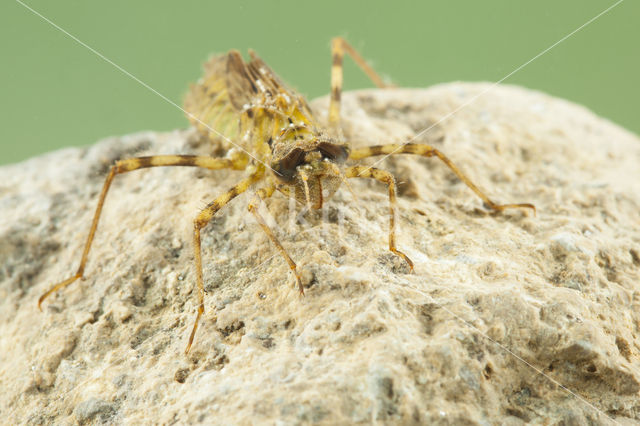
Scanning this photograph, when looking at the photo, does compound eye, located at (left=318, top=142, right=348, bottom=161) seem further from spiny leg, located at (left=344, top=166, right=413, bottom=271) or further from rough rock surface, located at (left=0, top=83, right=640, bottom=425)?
rough rock surface, located at (left=0, top=83, right=640, bottom=425)

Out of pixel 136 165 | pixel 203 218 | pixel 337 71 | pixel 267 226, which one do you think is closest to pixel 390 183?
pixel 267 226

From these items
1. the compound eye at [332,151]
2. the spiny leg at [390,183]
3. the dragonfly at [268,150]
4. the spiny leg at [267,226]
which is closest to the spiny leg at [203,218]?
the dragonfly at [268,150]

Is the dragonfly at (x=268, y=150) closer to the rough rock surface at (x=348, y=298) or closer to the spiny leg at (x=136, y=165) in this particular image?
the spiny leg at (x=136, y=165)

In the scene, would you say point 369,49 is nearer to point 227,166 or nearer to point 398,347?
point 227,166

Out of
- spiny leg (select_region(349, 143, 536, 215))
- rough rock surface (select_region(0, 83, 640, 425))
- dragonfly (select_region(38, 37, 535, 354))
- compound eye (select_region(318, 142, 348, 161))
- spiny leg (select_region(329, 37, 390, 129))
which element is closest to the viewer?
rough rock surface (select_region(0, 83, 640, 425))

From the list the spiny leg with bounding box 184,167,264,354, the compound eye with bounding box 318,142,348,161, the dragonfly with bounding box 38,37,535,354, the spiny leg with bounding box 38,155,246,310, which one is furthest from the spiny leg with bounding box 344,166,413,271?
the spiny leg with bounding box 38,155,246,310

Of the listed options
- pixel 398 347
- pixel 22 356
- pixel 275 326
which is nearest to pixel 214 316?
pixel 275 326

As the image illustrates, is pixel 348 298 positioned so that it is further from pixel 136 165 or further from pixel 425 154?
pixel 136 165
